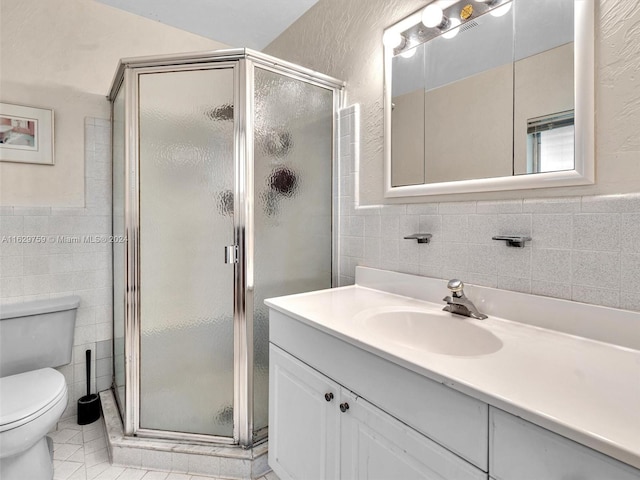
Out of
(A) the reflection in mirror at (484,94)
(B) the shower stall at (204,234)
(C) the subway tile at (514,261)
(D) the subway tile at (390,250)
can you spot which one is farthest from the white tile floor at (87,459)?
(A) the reflection in mirror at (484,94)

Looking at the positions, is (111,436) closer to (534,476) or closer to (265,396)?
(265,396)

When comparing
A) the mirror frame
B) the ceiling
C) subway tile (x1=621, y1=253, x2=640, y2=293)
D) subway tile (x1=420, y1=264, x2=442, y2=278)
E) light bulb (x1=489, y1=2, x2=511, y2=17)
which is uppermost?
the ceiling

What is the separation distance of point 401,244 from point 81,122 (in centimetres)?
188

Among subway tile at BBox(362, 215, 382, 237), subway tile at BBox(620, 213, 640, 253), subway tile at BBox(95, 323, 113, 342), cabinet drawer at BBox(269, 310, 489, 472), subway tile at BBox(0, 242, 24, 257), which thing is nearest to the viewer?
cabinet drawer at BBox(269, 310, 489, 472)

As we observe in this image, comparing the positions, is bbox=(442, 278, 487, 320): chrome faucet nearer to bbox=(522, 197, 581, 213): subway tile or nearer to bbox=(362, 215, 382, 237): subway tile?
bbox=(522, 197, 581, 213): subway tile

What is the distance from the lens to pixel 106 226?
1933 millimetres

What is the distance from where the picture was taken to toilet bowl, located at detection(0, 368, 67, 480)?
120 centimetres

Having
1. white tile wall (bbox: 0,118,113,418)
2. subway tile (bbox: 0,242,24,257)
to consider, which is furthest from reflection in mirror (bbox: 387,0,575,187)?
subway tile (bbox: 0,242,24,257)

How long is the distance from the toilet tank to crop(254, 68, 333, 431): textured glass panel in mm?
1047

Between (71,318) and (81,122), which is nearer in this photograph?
(71,318)

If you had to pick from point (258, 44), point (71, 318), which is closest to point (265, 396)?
point (71, 318)

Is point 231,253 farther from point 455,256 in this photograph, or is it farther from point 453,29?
point 453,29

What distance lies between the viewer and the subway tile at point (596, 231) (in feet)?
2.77

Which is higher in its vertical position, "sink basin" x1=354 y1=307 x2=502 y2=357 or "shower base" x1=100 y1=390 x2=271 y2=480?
"sink basin" x1=354 y1=307 x2=502 y2=357
